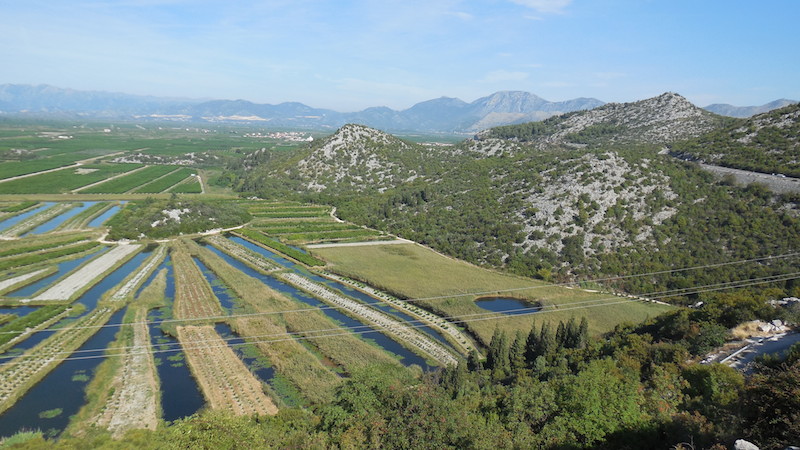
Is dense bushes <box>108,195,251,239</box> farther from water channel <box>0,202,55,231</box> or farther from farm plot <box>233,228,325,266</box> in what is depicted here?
water channel <box>0,202,55,231</box>

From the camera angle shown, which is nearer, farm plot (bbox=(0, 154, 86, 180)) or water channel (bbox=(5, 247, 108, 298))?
water channel (bbox=(5, 247, 108, 298))

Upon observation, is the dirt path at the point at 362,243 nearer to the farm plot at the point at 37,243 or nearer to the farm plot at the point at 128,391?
the farm plot at the point at 128,391

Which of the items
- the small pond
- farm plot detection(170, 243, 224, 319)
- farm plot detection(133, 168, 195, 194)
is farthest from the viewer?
farm plot detection(133, 168, 195, 194)

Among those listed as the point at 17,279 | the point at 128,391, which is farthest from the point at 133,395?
the point at 17,279

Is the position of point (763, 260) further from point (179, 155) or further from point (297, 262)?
point (179, 155)

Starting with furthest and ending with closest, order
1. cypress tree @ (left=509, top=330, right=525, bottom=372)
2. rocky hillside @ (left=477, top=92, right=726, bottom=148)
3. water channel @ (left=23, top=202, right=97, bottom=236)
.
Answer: rocky hillside @ (left=477, top=92, right=726, bottom=148) → water channel @ (left=23, top=202, right=97, bottom=236) → cypress tree @ (left=509, top=330, right=525, bottom=372)

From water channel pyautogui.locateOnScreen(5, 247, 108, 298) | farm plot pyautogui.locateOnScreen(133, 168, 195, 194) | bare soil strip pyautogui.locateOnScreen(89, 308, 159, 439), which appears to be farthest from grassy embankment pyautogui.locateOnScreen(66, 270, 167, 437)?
farm plot pyautogui.locateOnScreen(133, 168, 195, 194)
